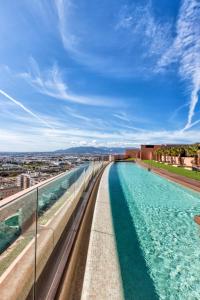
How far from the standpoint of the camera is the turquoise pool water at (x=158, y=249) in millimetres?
2789

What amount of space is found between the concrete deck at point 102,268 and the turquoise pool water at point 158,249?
0.21 metres

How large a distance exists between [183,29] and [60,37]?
488 cm

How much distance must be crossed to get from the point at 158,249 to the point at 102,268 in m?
1.43

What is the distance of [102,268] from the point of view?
2.81 meters

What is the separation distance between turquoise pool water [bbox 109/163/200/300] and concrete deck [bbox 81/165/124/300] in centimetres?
21

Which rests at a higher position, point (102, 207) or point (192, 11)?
point (192, 11)

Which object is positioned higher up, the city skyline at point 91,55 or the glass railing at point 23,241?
the city skyline at point 91,55

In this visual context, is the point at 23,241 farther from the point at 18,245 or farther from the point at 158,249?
the point at 158,249

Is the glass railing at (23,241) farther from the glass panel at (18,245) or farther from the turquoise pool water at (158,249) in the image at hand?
the turquoise pool water at (158,249)

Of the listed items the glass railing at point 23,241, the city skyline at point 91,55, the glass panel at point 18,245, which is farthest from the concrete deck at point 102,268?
the city skyline at point 91,55

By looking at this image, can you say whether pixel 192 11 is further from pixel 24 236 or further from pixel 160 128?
pixel 160 128

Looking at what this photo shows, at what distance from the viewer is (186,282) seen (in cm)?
292

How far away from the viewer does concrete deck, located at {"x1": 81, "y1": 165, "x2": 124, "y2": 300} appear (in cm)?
235

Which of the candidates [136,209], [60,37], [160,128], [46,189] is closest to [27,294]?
[46,189]
